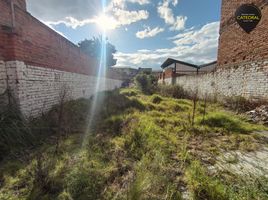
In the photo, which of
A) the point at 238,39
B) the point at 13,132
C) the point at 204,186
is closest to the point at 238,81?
the point at 238,39

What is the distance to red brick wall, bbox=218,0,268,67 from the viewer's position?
231 inches

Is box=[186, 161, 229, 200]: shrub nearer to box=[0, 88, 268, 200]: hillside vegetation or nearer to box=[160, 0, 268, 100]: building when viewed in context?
box=[0, 88, 268, 200]: hillside vegetation

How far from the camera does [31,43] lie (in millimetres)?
4289

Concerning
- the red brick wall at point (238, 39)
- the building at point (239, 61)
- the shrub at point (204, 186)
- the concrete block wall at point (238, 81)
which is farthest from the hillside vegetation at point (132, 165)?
the red brick wall at point (238, 39)

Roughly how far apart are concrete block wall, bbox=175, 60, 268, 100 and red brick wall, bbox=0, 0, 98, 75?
7.34 meters

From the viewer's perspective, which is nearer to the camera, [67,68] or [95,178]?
[95,178]

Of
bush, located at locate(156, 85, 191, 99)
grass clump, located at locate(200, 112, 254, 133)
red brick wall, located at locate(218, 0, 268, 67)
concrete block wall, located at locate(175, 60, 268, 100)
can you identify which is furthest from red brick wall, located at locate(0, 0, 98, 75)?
red brick wall, located at locate(218, 0, 268, 67)

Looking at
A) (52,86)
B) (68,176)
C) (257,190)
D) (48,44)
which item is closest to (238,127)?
(257,190)

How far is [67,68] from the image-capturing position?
6.76 meters

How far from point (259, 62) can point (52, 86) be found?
7441 mm

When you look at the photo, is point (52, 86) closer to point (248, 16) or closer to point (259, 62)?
point (259, 62)

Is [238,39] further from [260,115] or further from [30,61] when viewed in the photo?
[30,61]

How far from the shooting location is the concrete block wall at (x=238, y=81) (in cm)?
576

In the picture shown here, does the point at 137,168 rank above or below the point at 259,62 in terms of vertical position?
below
